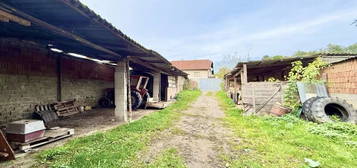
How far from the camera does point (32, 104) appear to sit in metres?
6.46

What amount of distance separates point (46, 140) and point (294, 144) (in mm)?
5526

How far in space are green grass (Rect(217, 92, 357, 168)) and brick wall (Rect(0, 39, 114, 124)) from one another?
265 inches

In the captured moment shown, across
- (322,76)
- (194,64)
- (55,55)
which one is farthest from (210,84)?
(55,55)

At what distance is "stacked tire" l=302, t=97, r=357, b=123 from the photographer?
5.79 meters

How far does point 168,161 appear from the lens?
3.19 metres

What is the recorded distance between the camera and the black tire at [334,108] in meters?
5.79

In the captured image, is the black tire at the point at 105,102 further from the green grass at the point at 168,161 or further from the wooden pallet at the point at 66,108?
the green grass at the point at 168,161

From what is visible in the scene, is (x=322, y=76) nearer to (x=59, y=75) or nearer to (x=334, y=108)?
(x=334, y=108)

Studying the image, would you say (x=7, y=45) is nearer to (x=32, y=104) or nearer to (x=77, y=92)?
(x=32, y=104)

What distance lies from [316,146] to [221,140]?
6.53ft

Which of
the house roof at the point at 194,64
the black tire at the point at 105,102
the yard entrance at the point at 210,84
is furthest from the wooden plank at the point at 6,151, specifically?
the house roof at the point at 194,64

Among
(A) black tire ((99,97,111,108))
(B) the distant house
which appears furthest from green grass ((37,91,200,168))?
(B) the distant house

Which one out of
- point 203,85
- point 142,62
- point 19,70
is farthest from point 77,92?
point 203,85

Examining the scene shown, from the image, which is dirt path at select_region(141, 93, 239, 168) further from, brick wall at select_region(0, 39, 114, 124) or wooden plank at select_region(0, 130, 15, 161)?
brick wall at select_region(0, 39, 114, 124)
